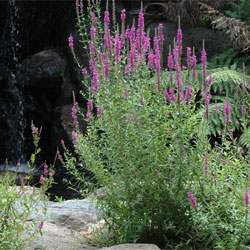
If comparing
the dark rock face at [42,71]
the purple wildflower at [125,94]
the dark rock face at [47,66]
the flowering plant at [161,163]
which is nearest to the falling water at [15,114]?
the dark rock face at [47,66]

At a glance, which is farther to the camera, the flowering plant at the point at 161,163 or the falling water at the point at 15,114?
the falling water at the point at 15,114

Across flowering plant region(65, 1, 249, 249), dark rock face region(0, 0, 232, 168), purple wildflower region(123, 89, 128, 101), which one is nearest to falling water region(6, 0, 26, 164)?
dark rock face region(0, 0, 232, 168)

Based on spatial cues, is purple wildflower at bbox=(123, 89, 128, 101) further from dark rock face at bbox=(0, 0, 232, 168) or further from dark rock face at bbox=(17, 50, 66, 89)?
dark rock face at bbox=(17, 50, 66, 89)

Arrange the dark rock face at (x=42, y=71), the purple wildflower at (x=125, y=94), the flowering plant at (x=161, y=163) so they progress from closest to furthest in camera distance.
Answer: the flowering plant at (x=161, y=163) → the purple wildflower at (x=125, y=94) → the dark rock face at (x=42, y=71)

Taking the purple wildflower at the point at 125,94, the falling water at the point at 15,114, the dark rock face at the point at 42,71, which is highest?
the purple wildflower at the point at 125,94

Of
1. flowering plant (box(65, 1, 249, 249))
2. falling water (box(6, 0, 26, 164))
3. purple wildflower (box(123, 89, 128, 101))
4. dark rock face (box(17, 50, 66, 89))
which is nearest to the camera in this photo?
flowering plant (box(65, 1, 249, 249))

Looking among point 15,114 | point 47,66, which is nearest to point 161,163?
point 47,66

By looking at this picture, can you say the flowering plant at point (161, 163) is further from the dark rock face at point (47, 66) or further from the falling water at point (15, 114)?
the falling water at point (15, 114)

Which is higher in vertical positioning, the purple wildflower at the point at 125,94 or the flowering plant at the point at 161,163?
the purple wildflower at the point at 125,94

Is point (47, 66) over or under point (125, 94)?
under

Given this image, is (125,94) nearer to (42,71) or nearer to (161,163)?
(161,163)

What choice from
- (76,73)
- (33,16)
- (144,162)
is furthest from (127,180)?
(33,16)

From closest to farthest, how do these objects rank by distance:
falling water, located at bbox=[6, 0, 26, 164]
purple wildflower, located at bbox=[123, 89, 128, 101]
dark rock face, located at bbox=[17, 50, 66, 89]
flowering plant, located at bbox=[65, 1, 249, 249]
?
flowering plant, located at bbox=[65, 1, 249, 249]
purple wildflower, located at bbox=[123, 89, 128, 101]
dark rock face, located at bbox=[17, 50, 66, 89]
falling water, located at bbox=[6, 0, 26, 164]

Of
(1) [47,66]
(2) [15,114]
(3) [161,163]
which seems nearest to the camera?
(3) [161,163]
